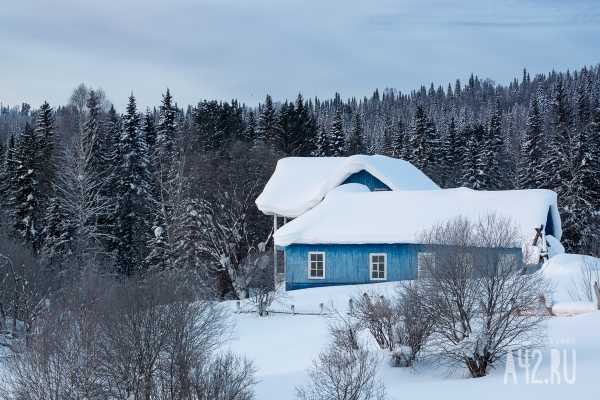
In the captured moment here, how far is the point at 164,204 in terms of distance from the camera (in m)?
35.7

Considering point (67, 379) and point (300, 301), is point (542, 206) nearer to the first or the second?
point (300, 301)

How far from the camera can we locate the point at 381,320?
13.4 m

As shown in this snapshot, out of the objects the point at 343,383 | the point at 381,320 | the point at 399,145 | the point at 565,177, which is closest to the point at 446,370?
the point at 381,320

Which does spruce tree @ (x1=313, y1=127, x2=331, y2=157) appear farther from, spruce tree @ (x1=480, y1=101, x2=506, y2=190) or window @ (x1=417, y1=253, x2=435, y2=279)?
window @ (x1=417, y1=253, x2=435, y2=279)

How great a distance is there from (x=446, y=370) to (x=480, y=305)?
1.44 meters

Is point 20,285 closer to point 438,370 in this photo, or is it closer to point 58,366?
point 58,366

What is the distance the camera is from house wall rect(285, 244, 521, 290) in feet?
81.8

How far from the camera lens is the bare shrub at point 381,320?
13.2 m

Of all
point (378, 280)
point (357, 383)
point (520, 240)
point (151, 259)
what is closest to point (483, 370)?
point (357, 383)

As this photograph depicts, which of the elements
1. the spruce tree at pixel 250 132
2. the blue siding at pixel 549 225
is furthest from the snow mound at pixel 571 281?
the spruce tree at pixel 250 132

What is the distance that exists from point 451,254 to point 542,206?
13630 mm

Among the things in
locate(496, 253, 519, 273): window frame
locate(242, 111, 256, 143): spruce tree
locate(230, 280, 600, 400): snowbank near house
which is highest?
locate(242, 111, 256, 143): spruce tree

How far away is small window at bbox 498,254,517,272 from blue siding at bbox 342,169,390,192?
64.4ft

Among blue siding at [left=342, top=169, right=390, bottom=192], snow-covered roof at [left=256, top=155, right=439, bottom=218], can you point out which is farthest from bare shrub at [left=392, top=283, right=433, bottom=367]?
blue siding at [left=342, top=169, right=390, bottom=192]
